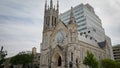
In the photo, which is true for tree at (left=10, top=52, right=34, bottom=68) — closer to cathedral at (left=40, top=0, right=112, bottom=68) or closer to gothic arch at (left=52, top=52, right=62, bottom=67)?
cathedral at (left=40, top=0, right=112, bottom=68)

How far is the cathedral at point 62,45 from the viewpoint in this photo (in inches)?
1852

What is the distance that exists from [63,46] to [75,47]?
5.55 m

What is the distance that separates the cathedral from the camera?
47.1m

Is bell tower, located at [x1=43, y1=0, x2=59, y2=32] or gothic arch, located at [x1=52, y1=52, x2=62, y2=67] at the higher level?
bell tower, located at [x1=43, y1=0, x2=59, y2=32]

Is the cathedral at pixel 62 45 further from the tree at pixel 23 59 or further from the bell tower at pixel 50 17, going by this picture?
the tree at pixel 23 59

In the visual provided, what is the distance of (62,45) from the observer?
5141cm

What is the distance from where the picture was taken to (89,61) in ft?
131

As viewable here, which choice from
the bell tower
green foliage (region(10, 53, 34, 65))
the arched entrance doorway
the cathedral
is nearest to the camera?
the cathedral

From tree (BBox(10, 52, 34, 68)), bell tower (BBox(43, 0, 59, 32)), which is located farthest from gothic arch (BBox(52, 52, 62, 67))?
tree (BBox(10, 52, 34, 68))

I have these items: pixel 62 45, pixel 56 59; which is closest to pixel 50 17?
pixel 62 45

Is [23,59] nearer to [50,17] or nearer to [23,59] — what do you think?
[23,59]

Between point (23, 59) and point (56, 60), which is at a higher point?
point (23, 59)

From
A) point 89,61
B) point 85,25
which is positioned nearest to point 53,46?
point 89,61

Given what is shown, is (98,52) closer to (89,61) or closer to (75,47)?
(75,47)
